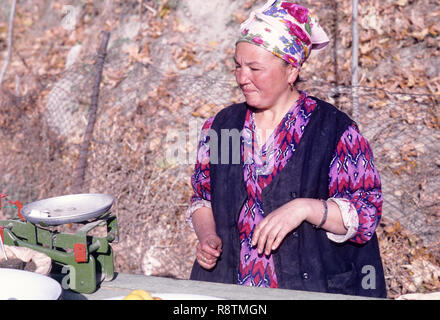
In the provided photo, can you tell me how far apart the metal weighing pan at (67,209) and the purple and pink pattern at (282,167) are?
814mm

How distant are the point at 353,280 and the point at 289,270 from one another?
1.10ft

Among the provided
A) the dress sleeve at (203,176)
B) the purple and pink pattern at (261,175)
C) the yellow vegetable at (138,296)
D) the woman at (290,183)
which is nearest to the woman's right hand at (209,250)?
the woman at (290,183)

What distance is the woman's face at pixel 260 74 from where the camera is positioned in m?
2.64

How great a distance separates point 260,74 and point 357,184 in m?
0.74

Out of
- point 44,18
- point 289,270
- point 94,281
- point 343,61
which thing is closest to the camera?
point 94,281

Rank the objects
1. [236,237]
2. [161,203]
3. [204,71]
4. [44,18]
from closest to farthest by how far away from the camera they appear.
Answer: [236,237]
[161,203]
[204,71]
[44,18]

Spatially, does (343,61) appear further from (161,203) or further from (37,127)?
(37,127)

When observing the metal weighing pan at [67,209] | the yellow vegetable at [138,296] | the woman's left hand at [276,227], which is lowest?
the yellow vegetable at [138,296]

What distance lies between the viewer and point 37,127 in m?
6.63

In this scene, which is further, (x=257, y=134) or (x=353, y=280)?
(x=257, y=134)

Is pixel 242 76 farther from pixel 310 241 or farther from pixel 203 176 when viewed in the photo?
pixel 310 241

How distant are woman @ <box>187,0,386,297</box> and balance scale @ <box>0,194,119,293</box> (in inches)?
24.7

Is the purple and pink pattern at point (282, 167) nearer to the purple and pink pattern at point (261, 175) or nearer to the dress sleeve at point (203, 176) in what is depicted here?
the purple and pink pattern at point (261, 175)
